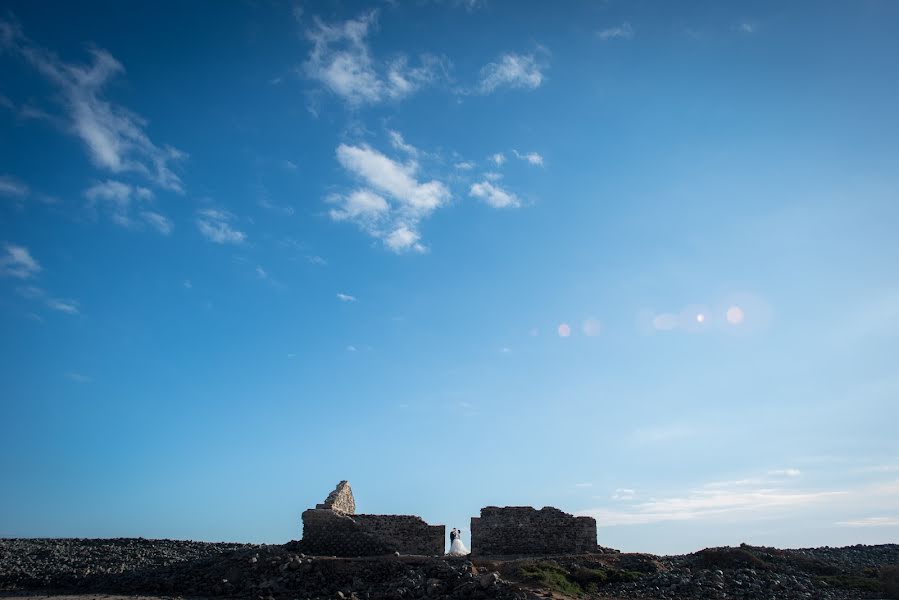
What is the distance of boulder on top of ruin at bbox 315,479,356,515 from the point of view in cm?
2522

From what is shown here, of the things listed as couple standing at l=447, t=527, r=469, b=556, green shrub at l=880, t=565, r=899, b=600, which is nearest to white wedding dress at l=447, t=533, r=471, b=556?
couple standing at l=447, t=527, r=469, b=556

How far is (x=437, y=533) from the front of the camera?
952 inches

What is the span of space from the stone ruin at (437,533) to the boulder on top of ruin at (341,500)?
64 millimetres

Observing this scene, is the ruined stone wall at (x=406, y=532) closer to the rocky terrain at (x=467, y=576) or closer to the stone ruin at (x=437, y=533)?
the stone ruin at (x=437, y=533)

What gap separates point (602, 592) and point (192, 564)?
50.4ft

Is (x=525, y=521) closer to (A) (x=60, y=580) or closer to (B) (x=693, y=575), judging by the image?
(B) (x=693, y=575)

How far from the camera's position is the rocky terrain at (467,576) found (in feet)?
60.6

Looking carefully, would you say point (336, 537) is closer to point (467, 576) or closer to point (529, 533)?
point (467, 576)

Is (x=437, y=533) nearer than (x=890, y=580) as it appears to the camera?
No

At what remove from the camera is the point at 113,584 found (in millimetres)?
22172

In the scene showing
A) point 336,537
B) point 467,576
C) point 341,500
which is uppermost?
point 341,500

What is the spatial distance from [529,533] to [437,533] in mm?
3963

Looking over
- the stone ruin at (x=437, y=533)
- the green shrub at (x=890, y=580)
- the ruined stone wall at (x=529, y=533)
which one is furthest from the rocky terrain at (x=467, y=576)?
the ruined stone wall at (x=529, y=533)

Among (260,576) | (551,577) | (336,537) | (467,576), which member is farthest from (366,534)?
(551,577)
